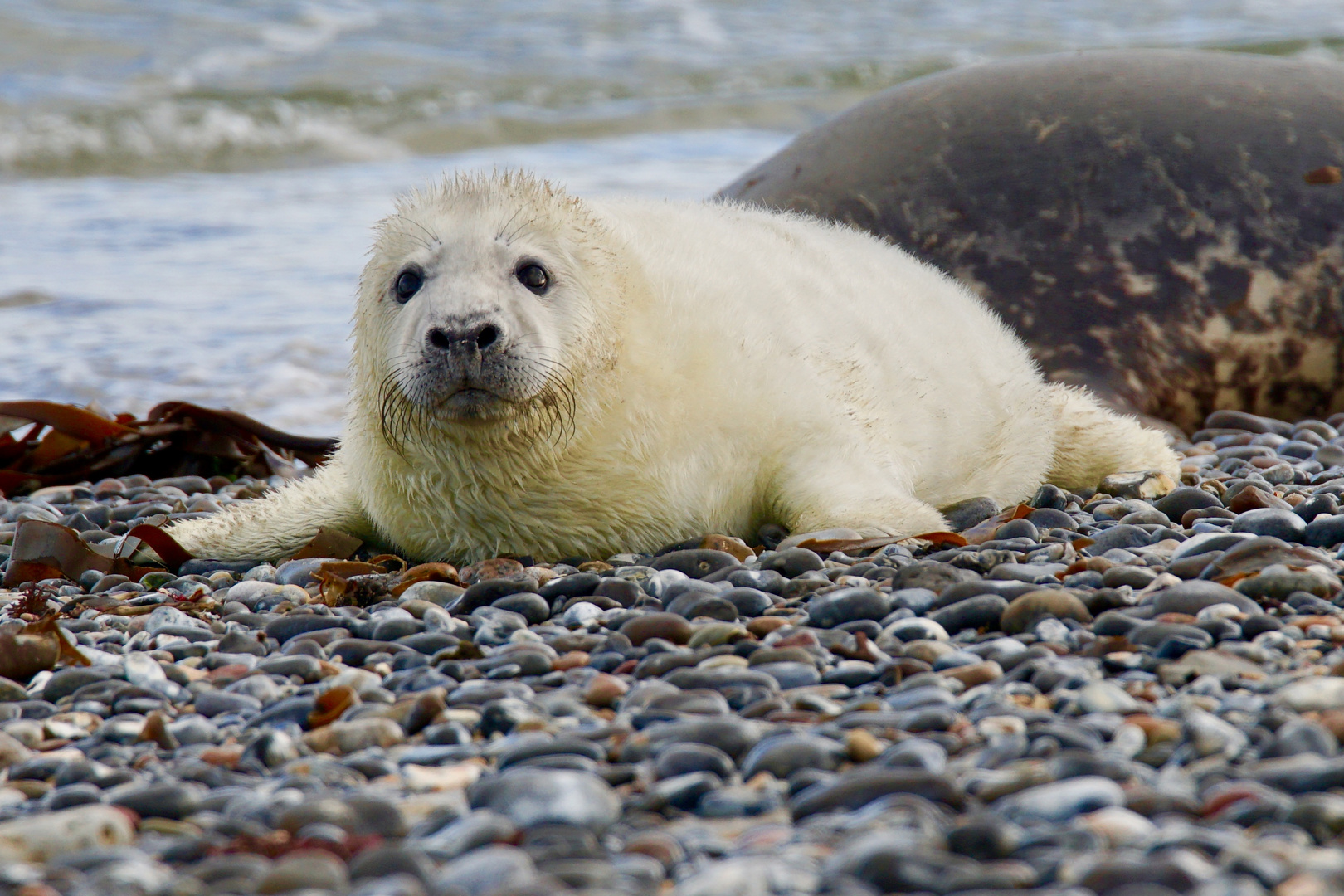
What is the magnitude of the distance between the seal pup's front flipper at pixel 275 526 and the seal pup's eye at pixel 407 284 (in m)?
0.63

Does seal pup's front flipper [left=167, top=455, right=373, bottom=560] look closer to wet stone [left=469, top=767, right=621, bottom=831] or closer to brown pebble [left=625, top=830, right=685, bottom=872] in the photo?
wet stone [left=469, top=767, right=621, bottom=831]

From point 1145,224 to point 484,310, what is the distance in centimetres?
317

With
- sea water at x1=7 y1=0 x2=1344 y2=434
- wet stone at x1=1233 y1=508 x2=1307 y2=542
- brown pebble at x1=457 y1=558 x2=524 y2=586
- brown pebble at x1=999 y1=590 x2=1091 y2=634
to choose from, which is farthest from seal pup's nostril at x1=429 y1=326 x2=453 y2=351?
sea water at x1=7 y1=0 x2=1344 y2=434

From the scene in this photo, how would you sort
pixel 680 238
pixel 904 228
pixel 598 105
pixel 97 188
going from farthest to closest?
pixel 598 105 → pixel 97 188 → pixel 904 228 → pixel 680 238

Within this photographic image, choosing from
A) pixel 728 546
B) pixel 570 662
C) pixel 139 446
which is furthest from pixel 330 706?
pixel 139 446

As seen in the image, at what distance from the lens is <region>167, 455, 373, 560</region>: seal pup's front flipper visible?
11.8 ft

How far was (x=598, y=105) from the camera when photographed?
52.2 ft

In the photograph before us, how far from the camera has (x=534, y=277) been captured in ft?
10.4

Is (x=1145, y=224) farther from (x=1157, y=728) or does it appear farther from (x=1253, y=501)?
(x=1157, y=728)

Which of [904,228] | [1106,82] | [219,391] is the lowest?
[219,391]

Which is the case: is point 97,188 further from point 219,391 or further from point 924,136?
point 924,136

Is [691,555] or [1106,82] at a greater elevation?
[1106,82]

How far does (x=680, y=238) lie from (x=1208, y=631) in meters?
1.80

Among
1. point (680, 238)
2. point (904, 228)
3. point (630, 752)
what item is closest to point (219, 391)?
point (904, 228)
